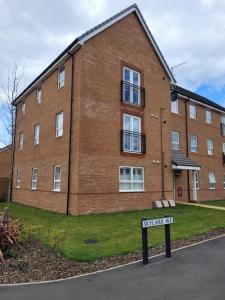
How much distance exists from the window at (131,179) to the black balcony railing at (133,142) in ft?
Result: 3.69

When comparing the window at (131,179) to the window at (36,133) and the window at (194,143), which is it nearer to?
the window at (36,133)

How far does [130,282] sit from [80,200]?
A: 28.5 feet

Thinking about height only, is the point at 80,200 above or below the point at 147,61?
below

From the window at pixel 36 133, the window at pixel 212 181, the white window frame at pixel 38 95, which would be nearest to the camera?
the window at pixel 36 133

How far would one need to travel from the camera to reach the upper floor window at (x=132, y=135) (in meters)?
16.7

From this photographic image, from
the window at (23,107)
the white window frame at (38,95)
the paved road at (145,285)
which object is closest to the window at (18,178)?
the window at (23,107)

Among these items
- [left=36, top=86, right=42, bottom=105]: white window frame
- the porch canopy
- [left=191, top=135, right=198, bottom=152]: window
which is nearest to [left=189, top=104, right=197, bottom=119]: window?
[left=191, top=135, right=198, bottom=152]: window

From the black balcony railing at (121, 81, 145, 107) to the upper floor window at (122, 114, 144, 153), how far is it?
96 cm

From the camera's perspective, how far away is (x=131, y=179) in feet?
54.7

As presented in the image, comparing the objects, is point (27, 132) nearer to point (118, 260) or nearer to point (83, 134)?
point (83, 134)

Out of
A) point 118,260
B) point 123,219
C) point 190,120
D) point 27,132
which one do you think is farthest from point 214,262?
point 190,120

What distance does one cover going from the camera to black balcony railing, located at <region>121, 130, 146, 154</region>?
1654cm

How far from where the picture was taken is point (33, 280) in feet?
18.4

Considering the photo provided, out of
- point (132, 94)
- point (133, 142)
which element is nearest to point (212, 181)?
point (133, 142)
